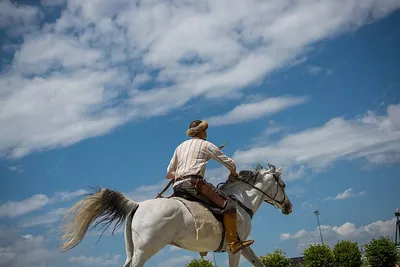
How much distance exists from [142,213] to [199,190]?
1120 mm

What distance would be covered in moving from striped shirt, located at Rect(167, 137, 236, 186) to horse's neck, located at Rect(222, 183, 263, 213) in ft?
2.56

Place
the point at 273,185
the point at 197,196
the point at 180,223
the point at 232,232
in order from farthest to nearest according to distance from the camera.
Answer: the point at 273,185
the point at 232,232
the point at 197,196
the point at 180,223

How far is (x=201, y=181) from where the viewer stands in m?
7.48

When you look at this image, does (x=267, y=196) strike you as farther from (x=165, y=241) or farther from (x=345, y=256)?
(x=345, y=256)

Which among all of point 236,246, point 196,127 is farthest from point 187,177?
point 236,246

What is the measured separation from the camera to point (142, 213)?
268 inches

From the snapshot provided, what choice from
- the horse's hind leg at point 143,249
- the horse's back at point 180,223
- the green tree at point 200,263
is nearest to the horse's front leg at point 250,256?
the horse's back at point 180,223

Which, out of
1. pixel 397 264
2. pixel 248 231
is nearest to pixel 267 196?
pixel 248 231

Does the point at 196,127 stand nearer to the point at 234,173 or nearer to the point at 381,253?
the point at 234,173

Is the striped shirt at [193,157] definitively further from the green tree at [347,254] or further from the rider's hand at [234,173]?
the green tree at [347,254]

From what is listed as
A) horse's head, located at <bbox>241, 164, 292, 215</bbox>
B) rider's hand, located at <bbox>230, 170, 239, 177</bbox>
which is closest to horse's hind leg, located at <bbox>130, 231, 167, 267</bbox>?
rider's hand, located at <bbox>230, 170, 239, 177</bbox>

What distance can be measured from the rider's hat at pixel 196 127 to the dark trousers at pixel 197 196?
1012 mm

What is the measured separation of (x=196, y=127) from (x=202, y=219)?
1726 millimetres

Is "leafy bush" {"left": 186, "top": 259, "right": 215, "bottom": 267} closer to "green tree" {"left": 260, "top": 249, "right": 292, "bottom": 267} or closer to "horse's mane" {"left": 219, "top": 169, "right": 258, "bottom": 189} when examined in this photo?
"green tree" {"left": 260, "top": 249, "right": 292, "bottom": 267}
